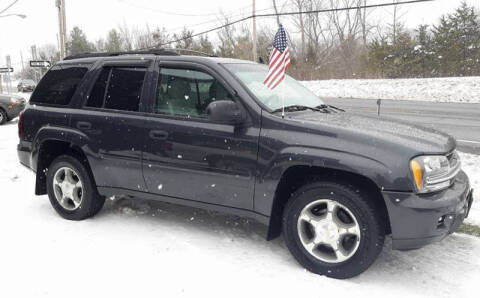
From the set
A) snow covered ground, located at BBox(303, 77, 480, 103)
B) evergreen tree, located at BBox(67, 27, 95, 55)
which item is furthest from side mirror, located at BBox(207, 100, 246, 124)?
evergreen tree, located at BBox(67, 27, 95, 55)

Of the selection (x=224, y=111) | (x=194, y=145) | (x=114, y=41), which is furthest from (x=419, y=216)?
(x=114, y=41)

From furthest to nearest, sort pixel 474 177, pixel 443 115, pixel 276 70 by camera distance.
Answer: pixel 443 115 → pixel 474 177 → pixel 276 70

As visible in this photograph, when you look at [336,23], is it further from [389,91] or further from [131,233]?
[131,233]

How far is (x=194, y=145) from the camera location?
3875mm

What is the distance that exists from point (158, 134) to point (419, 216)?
93.0 inches

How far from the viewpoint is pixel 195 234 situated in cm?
432

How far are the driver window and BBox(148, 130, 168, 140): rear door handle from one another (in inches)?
7.8

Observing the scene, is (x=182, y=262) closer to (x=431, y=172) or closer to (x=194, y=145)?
(x=194, y=145)

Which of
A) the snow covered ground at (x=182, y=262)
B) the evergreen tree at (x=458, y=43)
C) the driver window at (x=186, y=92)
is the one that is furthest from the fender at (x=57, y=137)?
the evergreen tree at (x=458, y=43)

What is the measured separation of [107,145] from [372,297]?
2.86m

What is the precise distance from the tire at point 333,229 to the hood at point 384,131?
43 cm

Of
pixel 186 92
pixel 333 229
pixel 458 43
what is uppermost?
pixel 458 43

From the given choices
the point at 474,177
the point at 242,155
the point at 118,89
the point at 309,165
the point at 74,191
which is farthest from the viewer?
the point at 474,177

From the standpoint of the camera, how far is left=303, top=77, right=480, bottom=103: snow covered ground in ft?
67.0
